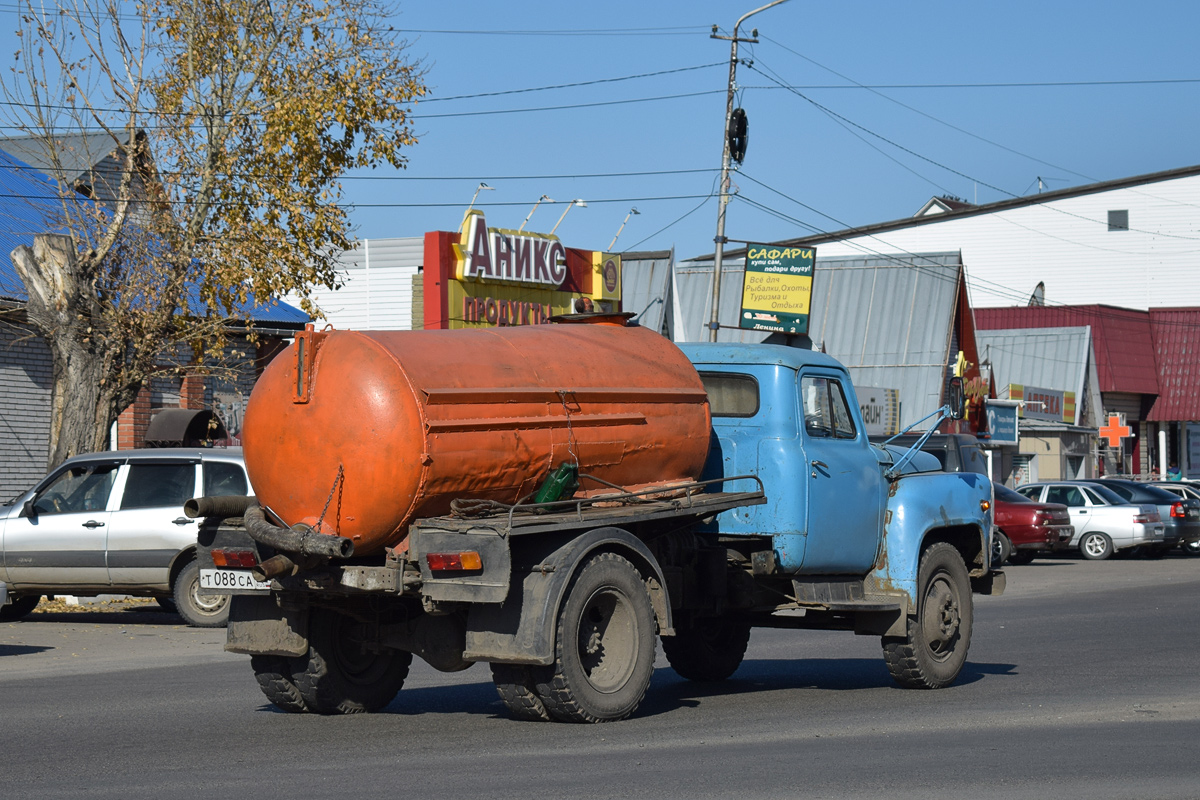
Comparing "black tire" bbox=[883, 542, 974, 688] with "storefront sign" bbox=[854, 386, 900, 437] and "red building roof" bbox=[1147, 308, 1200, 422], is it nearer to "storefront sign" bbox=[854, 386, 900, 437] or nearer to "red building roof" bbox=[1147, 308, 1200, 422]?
"storefront sign" bbox=[854, 386, 900, 437]

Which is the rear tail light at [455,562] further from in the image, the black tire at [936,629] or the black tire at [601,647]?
the black tire at [936,629]

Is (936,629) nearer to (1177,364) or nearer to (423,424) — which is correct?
(423,424)

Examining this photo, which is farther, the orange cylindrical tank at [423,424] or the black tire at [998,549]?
the black tire at [998,549]

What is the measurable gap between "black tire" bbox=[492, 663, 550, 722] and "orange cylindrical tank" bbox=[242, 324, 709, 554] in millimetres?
972

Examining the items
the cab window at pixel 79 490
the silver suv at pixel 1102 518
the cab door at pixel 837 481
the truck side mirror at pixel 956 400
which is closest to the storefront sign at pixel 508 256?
the cab window at pixel 79 490

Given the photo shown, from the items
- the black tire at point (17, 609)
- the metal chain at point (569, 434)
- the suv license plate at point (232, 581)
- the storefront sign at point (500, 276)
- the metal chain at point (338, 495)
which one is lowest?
the black tire at point (17, 609)

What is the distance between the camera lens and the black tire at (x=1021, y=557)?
30192mm

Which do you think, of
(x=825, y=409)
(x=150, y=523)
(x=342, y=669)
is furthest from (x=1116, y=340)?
(x=342, y=669)

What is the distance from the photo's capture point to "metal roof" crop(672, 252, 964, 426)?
41.8 metres

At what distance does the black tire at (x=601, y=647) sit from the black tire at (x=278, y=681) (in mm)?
1774

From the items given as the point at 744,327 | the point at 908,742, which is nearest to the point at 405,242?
the point at 744,327

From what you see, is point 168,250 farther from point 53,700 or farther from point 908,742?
point 908,742

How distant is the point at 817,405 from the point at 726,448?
0.78 m

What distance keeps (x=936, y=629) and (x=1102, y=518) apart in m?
22.3
